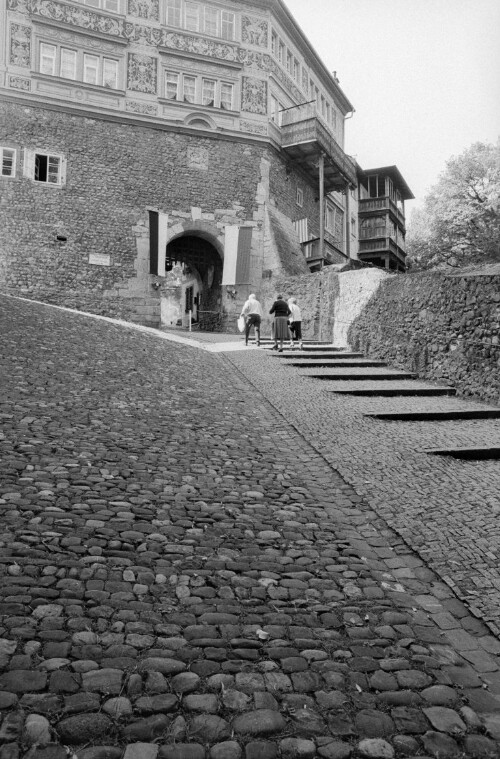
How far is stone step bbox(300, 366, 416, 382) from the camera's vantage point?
477 inches

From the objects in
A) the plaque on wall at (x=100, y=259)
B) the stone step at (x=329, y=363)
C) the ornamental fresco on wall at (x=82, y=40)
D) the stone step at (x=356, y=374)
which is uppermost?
the ornamental fresco on wall at (x=82, y=40)

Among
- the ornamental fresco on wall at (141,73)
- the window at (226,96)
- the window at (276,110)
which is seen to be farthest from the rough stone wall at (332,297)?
the ornamental fresco on wall at (141,73)

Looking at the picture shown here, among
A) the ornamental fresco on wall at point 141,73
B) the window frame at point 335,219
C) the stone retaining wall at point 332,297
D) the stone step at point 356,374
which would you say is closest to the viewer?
the stone step at point 356,374

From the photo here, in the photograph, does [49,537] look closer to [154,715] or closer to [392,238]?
[154,715]

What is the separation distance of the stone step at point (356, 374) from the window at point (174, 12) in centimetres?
2207

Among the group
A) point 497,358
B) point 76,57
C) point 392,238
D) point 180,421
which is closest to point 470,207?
point 392,238

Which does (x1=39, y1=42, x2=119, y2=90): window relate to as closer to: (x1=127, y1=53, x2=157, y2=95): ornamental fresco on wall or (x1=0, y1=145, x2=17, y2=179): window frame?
(x1=127, y1=53, x2=157, y2=95): ornamental fresco on wall

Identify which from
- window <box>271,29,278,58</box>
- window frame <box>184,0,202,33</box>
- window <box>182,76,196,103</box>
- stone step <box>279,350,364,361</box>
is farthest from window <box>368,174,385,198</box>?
stone step <box>279,350,364,361</box>

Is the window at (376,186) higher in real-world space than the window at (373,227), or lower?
higher

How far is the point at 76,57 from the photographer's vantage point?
83.1 ft

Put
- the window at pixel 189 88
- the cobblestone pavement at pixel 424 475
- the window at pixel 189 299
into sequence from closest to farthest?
1. the cobblestone pavement at pixel 424 475
2. the window at pixel 189 88
3. the window at pixel 189 299

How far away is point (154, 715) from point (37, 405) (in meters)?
5.45

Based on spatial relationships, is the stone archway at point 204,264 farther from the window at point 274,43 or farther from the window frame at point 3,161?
the window at point 274,43

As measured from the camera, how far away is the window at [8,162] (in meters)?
24.3
